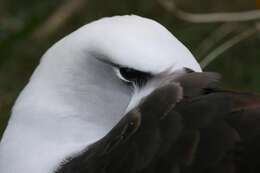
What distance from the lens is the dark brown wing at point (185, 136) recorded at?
1656 mm

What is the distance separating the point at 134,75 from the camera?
1908 millimetres

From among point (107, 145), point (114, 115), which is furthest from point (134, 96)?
point (107, 145)

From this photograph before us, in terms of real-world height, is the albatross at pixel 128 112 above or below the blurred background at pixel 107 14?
above

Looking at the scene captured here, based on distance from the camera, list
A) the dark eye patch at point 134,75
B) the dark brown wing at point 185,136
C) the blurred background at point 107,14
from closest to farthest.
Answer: the dark brown wing at point 185,136 < the dark eye patch at point 134,75 < the blurred background at point 107,14

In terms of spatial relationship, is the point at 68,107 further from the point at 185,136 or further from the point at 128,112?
the point at 185,136

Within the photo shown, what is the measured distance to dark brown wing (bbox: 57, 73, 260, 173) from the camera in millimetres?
1656

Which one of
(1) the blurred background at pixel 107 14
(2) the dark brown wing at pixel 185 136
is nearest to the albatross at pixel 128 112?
(2) the dark brown wing at pixel 185 136

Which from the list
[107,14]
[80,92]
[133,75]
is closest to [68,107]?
[80,92]

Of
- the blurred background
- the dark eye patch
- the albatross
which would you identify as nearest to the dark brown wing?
the albatross

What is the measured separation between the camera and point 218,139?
5.52 ft

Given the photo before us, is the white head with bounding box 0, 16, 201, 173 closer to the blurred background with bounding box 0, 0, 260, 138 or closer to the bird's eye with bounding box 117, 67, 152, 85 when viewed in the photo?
the bird's eye with bounding box 117, 67, 152, 85

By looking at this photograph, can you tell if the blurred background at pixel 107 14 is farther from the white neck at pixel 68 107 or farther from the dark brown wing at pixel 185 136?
the dark brown wing at pixel 185 136

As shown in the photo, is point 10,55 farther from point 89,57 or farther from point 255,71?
point 89,57

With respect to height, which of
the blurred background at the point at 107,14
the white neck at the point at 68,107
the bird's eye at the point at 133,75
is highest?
the bird's eye at the point at 133,75
